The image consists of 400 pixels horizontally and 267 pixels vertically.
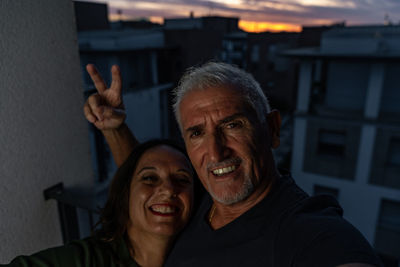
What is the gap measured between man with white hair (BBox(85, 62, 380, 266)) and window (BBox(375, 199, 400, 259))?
12.3m

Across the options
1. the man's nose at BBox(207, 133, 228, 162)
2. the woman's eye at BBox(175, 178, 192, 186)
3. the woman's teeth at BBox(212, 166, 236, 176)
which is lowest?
the woman's eye at BBox(175, 178, 192, 186)

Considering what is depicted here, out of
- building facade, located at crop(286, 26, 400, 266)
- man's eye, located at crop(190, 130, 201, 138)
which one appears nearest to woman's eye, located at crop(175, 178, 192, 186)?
man's eye, located at crop(190, 130, 201, 138)

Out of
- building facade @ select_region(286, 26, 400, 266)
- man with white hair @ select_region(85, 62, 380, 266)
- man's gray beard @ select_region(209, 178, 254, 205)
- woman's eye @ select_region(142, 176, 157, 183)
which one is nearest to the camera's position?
man with white hair @ select_region(85, 62, 380, 266)

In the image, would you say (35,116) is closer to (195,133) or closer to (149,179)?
(149,179)

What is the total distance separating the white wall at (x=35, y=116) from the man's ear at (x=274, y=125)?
123 cm

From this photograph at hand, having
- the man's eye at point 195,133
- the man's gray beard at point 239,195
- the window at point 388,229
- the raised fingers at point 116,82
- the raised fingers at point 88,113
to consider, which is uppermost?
the raised fingers at point 116,82

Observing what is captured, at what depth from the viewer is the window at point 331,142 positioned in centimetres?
1191

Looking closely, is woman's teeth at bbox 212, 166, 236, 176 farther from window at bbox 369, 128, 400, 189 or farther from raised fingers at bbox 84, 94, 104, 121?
window at bbox 369, 128, 400, 189

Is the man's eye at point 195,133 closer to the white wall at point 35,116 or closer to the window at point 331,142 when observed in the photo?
the white wall at point 35,116

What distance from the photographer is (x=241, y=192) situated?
1.52 metres

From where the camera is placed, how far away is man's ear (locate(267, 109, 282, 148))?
Answer: 5.90ft

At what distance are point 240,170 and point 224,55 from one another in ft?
62.6

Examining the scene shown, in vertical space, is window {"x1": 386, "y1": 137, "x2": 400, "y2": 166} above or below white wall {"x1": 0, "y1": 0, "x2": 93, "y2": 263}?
below

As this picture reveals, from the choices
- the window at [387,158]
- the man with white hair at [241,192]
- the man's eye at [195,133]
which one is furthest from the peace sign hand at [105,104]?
the window at [387,158]
